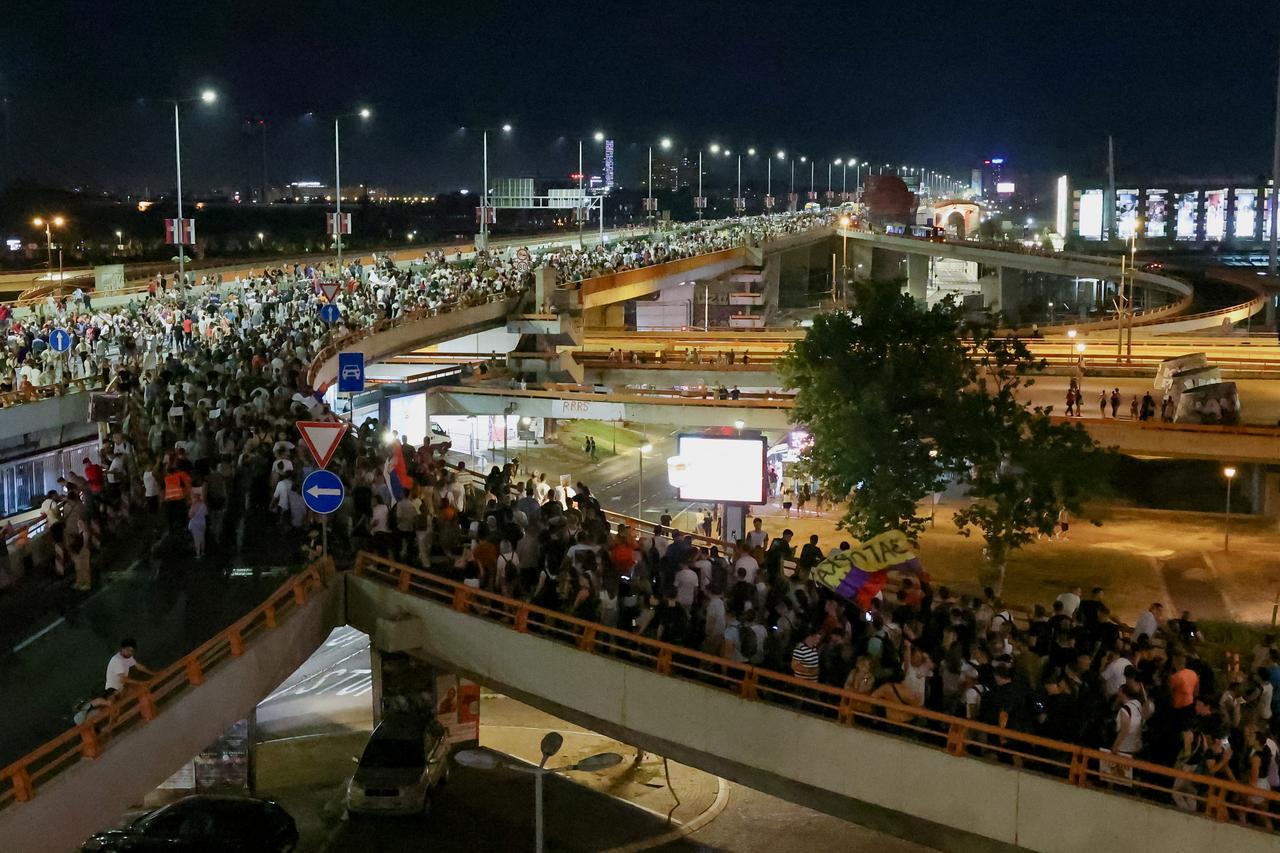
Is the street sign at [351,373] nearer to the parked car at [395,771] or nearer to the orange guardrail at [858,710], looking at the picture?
the parked car at [395,771]

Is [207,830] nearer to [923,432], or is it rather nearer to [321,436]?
[321,436]

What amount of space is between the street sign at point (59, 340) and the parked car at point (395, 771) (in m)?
11.4

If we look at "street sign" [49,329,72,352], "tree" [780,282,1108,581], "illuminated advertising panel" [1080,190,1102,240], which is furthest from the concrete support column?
"street sign" [49,329,72,352]

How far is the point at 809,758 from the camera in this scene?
14.1 metres

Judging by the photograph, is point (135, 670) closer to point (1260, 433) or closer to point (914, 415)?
point (914, 415)

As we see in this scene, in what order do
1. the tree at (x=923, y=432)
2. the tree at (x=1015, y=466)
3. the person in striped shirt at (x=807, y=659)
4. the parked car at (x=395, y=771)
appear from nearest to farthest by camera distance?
the person in striped shirt at (x=807, y=659) → the parked car at (x=395, y=771) → the tree at (x=1015, y=466) → the tree at (x=923, y=432)

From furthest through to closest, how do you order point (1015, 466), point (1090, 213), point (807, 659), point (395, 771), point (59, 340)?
point (1090, 213) → point (1015, 466) → point (59, 340) → point (395, 771) → point (807, 659)

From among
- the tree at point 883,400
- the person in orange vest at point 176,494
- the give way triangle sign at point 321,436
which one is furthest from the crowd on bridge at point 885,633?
the tree at point 883,400

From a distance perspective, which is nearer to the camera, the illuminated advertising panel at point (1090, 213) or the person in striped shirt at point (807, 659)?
the person in striped shirt at point (807, 659)

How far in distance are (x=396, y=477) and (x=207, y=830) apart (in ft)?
16.1

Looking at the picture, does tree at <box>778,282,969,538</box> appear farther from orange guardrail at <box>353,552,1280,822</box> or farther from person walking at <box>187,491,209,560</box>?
person walking at <box>187,491,209,560</box>

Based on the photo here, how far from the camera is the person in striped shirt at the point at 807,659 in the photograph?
13734 mm

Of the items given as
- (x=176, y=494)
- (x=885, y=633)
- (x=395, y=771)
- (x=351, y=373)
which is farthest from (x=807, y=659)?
(x=351, y=373)

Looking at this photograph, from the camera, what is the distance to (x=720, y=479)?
26.0 metres
